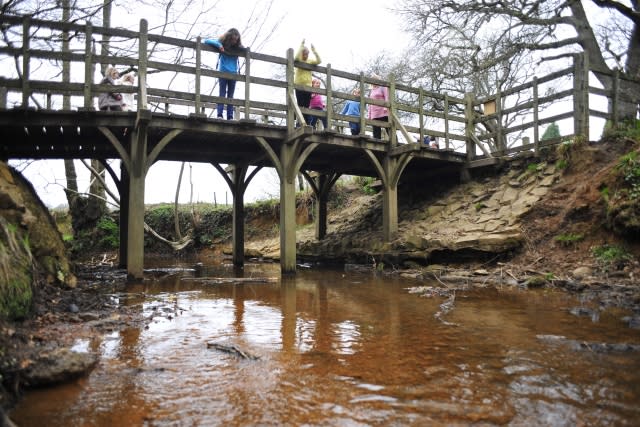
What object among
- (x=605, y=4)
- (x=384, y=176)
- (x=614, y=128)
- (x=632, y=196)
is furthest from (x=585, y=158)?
(x=605, y=4)

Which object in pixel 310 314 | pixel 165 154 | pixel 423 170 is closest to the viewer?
pixel 310 314

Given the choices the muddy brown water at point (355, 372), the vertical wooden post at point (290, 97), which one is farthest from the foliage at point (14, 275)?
the vertical wooden post at point (290, 97)

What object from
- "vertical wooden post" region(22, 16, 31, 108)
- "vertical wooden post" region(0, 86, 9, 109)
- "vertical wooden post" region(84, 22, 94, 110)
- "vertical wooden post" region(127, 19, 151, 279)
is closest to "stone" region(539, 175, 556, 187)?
"vertical wooden post" region(127, 19, 151, 279)

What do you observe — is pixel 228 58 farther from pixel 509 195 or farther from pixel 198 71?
pixel 509 195

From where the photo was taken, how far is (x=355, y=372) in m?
3.02

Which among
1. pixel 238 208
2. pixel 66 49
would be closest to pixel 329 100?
pixel 238 208

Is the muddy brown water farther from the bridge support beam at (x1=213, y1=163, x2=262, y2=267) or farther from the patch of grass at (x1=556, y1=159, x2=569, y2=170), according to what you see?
the bridge support beam at (x1=213, y1=163, x2=262, y2=267)

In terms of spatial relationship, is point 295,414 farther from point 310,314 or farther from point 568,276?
point 568,276

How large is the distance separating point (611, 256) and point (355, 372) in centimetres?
607

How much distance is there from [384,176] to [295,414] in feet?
31.0

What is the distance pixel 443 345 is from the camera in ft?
12.2

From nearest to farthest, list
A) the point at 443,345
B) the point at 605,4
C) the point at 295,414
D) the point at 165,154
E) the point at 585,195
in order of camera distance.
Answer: the point at 295,414 < the point at 443,345 < the point at 585,195 < the point at 165,154 < the point at 605,4

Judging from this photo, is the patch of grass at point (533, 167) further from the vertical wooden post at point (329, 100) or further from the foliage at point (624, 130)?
the vertical wooden post at point (329, 100)

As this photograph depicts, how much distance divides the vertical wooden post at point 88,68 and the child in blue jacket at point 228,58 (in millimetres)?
2132
